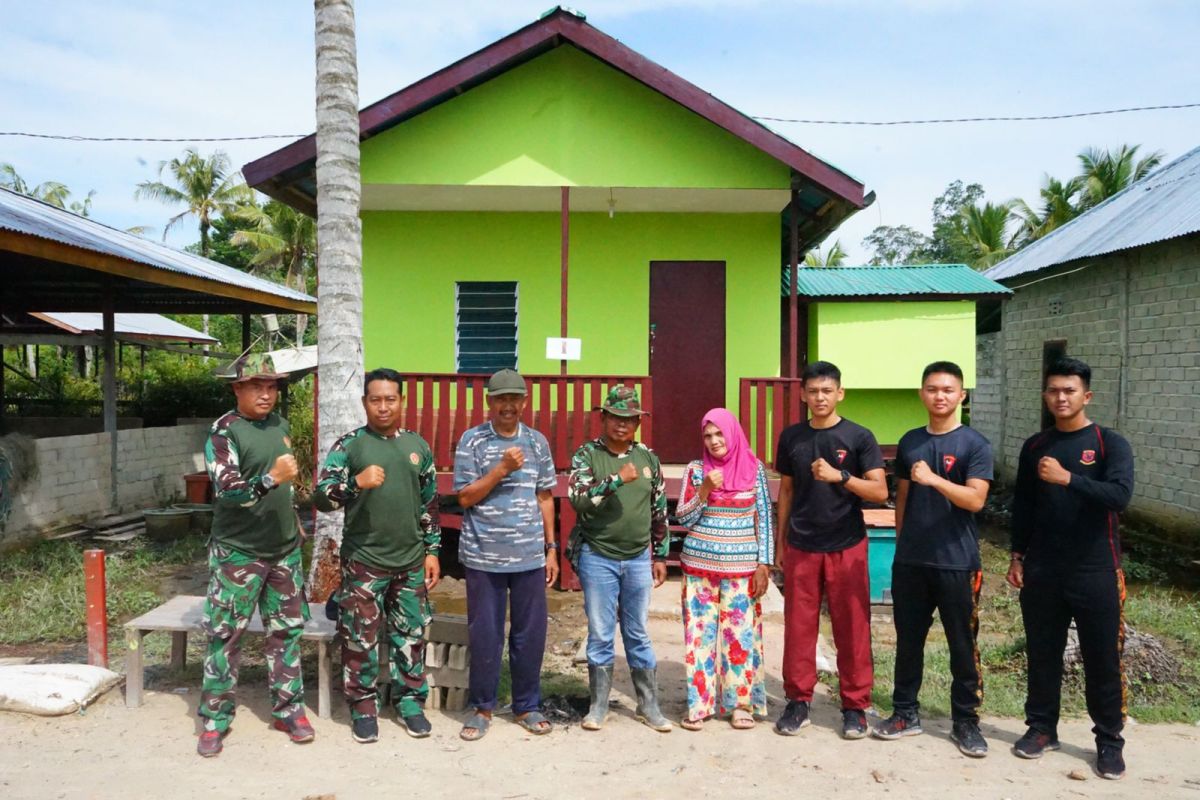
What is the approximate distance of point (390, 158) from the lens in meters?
8.25

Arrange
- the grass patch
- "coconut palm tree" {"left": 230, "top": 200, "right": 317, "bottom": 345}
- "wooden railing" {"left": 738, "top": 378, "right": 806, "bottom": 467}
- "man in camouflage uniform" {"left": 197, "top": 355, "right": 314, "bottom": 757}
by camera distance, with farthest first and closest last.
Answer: "coconut palm tree" {"left": 230, "top": 200, "right": 317, "bottom": 345} → "wooden railing" {"left": 738, "top": 378, "right": 806, "bottom": 467} → the grass patch → "man in camouflage uniform" {"left": 197, "top": 355, "right": 314, "bottom": 757}

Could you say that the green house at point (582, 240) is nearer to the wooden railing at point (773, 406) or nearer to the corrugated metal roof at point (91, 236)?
the wooden railing at point (773, 406)

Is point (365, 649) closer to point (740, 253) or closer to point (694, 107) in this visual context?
point (694, 107)

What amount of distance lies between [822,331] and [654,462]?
5464 millimetres

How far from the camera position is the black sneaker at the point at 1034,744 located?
12.6ft

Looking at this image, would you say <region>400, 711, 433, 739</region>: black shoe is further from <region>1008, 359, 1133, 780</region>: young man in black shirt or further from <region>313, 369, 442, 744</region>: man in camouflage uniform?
<region>1008, 359, 1133, 780</region>: young man in black shirt

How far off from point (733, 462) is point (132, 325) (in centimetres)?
2062

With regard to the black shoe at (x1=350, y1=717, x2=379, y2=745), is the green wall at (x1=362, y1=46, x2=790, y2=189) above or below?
above

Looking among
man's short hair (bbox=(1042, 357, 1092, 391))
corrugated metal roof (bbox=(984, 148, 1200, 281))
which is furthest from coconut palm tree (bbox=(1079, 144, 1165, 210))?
man's short hair (bbox=(1042, 357, 1092, 391))

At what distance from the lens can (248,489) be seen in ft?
12.1

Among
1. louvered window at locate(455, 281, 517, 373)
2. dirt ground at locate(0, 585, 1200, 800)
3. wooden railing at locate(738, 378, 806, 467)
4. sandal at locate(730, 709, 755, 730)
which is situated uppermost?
louvered window at locate(455, 281, 517, 373)

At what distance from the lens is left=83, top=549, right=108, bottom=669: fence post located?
454 cm

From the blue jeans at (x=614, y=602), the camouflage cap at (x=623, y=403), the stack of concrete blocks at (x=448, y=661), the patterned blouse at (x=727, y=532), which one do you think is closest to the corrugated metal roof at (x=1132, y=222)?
the patterned blouse at (x=727, y=532)

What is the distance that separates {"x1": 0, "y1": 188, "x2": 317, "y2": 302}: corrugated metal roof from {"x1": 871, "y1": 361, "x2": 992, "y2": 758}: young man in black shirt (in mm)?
7152
